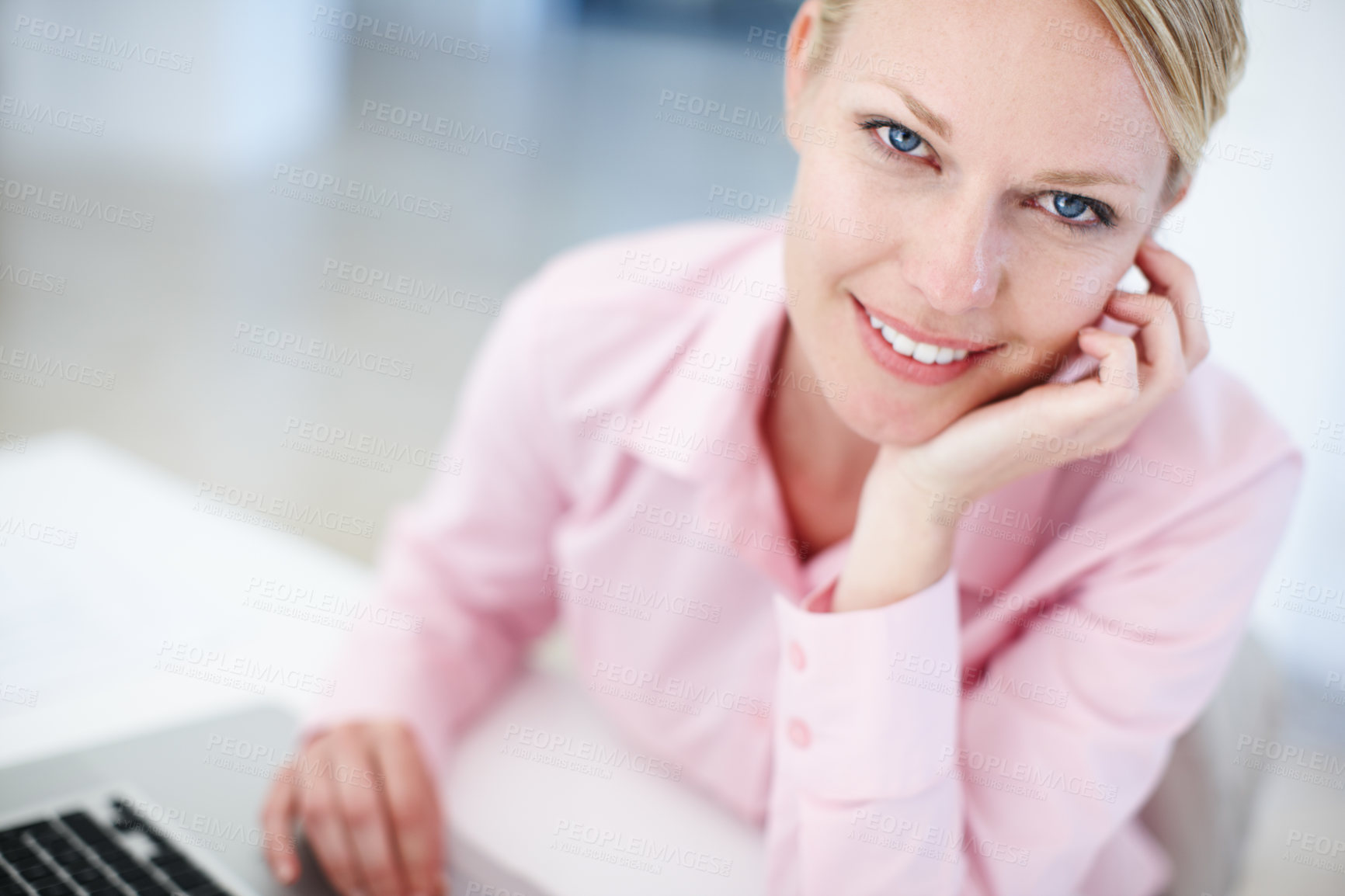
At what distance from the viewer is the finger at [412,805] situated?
106 cm

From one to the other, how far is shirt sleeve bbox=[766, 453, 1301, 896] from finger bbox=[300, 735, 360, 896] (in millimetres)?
375

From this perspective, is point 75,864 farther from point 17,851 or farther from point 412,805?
point 412,805

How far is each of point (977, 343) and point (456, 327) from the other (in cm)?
373

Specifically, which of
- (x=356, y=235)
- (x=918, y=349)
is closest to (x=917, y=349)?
(x=918, y=349)

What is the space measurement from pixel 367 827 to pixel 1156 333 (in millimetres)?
803

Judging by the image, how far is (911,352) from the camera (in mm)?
989

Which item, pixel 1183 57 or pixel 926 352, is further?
pixel 926 352

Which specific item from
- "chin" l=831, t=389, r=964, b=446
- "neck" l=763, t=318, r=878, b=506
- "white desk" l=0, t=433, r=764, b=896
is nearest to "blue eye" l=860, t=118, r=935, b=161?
"chin" l=831, t=389, r=964, b=446

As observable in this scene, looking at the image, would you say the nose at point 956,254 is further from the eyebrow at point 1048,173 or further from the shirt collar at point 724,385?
the shirt collar at point 724,385

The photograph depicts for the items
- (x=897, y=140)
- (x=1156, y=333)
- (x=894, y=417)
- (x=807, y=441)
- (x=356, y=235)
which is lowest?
(x=356, y=235)

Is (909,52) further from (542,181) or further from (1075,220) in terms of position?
(542,181)

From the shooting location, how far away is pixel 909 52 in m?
0.90

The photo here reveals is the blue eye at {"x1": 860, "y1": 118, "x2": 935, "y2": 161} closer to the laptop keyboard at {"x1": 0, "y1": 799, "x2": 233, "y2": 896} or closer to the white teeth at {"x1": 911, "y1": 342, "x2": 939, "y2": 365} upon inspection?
the white teeth at {"x1": 911, "y1": 342, "x2": 939, "y2": 365}

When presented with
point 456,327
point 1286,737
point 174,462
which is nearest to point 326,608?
point 1286,737
